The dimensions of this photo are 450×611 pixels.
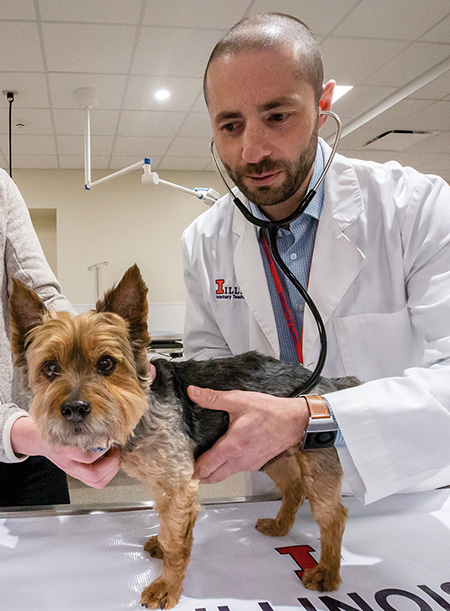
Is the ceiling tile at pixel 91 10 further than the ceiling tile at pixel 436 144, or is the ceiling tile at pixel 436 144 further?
the ceiling tile at pixel 436 144

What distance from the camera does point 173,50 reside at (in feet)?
14.6

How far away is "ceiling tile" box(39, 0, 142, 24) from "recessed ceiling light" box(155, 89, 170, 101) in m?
1.36

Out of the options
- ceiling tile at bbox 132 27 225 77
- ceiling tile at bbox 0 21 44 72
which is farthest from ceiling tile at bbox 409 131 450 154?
ceiling tile at bbox 0 21 44 72

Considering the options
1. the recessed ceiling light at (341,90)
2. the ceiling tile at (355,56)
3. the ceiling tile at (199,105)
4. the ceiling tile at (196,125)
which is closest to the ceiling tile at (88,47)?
the ceiling tile at (199,105)

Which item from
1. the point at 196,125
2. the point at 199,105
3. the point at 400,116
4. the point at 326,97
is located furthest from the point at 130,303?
the point at 400,116

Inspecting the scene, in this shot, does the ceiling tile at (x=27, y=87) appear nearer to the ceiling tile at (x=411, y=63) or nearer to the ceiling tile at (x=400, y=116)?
the ceiling tile at (x=411, y=63)

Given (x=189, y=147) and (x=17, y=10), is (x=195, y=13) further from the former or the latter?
(x=189, y=147)

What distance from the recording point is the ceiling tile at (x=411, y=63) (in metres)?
4.61

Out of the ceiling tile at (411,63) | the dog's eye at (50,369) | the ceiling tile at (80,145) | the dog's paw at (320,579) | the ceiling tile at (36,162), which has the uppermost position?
the ceiling tile at (411,63)

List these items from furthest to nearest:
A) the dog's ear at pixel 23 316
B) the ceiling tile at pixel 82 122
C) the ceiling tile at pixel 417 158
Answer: the ceiling tile at pixel 417 158 < the ceiling tile at pixel 82 122 < the dog's ear at pixel 23 316

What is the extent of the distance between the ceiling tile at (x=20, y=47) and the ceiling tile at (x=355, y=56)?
2.54 metres

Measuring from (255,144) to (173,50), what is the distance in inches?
151

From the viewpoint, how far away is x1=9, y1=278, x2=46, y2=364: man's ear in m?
0.98

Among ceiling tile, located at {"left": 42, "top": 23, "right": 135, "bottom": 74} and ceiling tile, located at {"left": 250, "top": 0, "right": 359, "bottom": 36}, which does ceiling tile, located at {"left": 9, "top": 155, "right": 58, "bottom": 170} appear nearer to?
ceiling tile, located at {"left": 42, "top": 23, "right": 135, "bottom": 74}
